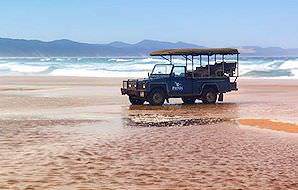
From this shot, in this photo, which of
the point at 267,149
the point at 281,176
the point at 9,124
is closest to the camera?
the point at 281,176

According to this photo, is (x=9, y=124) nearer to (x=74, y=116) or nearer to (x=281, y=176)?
(x=74, y=116)

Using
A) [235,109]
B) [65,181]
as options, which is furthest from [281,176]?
[235,109]

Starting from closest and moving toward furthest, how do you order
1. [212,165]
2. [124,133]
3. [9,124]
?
[212,165]
[124,133]
[9,124]

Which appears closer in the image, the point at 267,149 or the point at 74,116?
the point at 267,149

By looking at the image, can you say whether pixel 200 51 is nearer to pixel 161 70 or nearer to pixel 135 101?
pixel 161 70

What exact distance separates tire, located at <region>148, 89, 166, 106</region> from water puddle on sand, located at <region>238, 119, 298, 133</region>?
229 inches

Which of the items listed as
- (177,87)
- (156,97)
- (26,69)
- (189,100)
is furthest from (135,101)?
(26,69)

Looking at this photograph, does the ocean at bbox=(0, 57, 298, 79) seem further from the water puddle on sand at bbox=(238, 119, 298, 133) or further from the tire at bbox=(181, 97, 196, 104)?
the water puddle on sand at bbox=(238, 119, 298, 133)

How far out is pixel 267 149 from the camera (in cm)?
1133

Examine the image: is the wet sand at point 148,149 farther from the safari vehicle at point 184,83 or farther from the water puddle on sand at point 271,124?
the safari vehicle at point 184,83

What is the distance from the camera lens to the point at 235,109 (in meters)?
20.4

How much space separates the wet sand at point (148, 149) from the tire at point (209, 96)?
3428 mm

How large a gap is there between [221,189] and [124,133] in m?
5.74

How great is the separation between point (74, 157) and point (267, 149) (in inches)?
140
